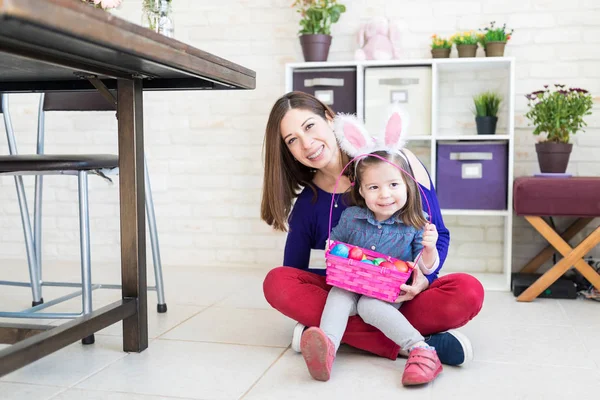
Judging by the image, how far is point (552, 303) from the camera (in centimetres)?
238

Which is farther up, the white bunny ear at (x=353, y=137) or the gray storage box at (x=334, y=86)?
the gray storage box at (x=334, y=86)

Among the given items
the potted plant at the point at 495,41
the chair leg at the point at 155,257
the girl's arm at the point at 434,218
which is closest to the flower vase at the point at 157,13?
the chair leg at the point at 155,257

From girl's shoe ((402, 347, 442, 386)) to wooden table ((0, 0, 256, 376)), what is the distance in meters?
0.74

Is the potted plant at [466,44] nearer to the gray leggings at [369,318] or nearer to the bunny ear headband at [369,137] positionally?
the bunny ear headband at [369,137]

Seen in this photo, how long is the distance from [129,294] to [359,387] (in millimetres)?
680

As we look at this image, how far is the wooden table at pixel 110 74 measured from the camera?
1088 mm

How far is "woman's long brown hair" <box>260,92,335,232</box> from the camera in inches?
71.1

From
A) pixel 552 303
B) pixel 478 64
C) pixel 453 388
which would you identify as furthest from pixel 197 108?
pixel 453 388

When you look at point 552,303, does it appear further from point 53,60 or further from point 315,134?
point 53,60

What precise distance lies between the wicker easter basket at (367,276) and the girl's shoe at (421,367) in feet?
0.52

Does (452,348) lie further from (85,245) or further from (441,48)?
(441,48)

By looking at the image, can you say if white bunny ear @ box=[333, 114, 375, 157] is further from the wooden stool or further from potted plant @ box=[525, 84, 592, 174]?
potted plant @ box=[525, 84, 592, 174]

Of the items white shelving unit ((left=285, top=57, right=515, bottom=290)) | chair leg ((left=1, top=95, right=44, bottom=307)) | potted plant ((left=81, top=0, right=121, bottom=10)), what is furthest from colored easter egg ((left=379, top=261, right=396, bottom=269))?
chair leg ((left=1, top=95, right=44, bottom=307))

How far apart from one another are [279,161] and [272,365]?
1.85ft
